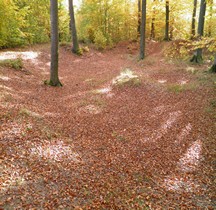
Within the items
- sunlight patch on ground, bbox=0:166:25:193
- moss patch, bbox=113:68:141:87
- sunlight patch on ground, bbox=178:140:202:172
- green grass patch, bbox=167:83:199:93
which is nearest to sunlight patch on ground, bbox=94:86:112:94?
moss patch, bbox=113:68:141:87

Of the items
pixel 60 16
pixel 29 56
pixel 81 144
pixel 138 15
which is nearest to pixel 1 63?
pixel 29 56

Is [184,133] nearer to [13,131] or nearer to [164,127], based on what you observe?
[164,127]

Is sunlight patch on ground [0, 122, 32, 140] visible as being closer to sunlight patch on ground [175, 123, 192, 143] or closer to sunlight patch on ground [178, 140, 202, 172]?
sunlight patch on ground [178, 140, 202, 172]

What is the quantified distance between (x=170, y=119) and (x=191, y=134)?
126 cm

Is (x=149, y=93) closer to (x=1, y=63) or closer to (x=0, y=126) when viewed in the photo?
(x=0, y=126)

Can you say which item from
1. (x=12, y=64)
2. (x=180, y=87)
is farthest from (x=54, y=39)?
(x=180, y=87)

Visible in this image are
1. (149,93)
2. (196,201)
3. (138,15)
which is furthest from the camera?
(138,15)

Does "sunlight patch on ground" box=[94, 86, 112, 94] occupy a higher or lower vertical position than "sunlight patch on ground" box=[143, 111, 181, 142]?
higher

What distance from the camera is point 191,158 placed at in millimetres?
6738

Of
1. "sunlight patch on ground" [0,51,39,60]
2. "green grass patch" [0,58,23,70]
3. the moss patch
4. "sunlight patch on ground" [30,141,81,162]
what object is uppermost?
"sunlight patch on ground" [0,51,39,60]

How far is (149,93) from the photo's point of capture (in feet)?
38.5

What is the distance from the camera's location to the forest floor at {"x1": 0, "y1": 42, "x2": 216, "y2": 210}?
4.84m

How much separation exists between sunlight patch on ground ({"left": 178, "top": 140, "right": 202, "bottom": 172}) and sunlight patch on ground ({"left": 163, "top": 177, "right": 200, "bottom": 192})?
0.50 meters

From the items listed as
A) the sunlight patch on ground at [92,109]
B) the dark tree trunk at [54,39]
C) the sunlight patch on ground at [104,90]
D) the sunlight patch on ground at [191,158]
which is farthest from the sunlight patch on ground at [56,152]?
the dark tree trunk at [54,39]
